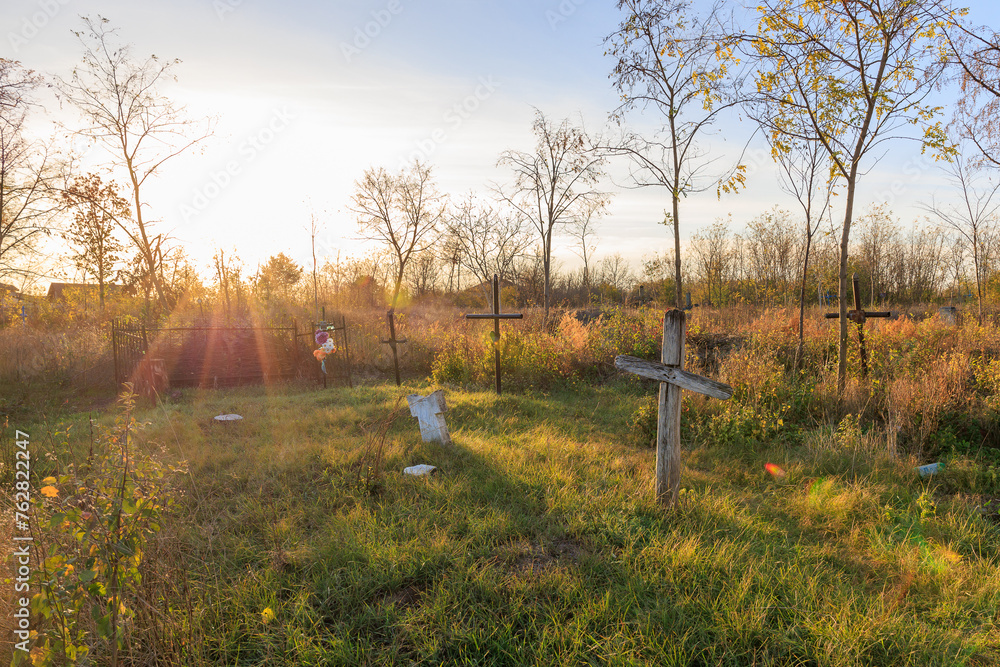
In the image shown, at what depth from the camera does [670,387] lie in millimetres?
3969

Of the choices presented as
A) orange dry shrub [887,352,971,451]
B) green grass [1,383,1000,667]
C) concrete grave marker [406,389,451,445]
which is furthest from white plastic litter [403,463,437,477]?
orange dry shrub [887,352,971,451]

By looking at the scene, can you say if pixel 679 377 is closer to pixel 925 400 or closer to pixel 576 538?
pixel 576 538

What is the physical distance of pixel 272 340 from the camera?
42.2 feet

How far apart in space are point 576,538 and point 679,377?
1.51 m

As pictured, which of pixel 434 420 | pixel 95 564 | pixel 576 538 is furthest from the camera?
pixel 434 420

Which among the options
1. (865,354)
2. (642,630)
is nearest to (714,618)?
(642,630)

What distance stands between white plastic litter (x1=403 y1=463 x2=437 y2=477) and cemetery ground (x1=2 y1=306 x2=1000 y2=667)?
0.49 ft

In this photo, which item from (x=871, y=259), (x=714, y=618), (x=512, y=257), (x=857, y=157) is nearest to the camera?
(x=714, y=618)

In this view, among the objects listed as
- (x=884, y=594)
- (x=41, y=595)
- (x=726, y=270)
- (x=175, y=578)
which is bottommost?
(x=884, y=594)

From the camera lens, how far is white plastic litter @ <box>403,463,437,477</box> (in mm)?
4664

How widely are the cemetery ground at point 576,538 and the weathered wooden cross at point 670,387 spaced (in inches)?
10.1

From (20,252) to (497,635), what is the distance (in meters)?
20.4

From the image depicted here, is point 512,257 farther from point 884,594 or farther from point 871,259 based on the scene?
point 884,594

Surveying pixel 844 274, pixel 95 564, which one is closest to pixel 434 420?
pixel 95 564
